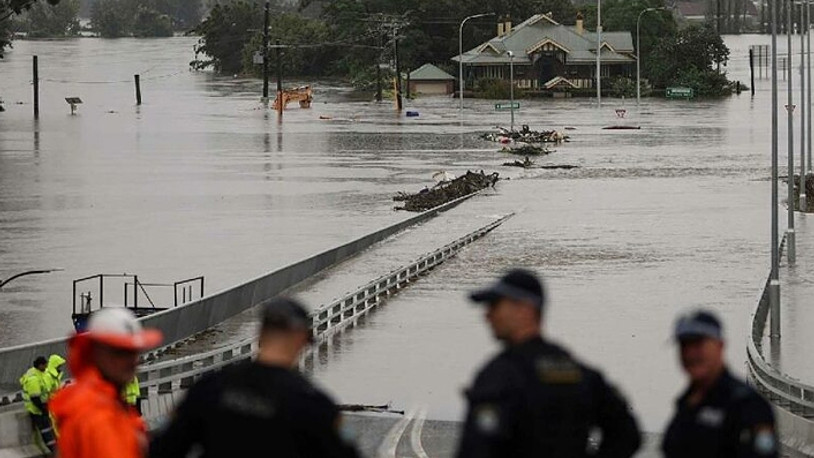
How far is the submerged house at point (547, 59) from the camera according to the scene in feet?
527

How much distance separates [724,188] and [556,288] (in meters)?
29.9

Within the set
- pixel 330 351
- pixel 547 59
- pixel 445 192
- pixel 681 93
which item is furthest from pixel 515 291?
pixel 547 59

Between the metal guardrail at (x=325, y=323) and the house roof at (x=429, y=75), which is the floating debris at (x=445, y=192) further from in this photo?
the house roof at (x=429, y=75)

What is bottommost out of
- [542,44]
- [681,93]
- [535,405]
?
[535,405]

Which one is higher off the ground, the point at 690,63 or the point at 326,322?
the point at 690,63

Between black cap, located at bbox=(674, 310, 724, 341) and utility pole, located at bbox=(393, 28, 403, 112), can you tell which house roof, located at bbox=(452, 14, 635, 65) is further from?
black cap, located at bbox=(674, 310, 724, 341)

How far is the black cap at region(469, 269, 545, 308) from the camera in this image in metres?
7.06

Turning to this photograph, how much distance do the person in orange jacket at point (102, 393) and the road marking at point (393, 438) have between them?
605 inches

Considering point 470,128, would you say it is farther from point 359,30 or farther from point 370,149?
point 359,30

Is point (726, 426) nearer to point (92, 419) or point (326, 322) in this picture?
point (92, 419)

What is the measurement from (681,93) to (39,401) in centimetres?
14129

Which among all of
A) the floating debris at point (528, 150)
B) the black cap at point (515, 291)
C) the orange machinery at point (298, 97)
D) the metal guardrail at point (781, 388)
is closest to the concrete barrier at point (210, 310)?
the metal guardrail at point (781, 388)

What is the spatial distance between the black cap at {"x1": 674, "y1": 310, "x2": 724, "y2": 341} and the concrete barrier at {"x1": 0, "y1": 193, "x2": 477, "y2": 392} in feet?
51.5

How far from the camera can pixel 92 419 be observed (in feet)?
21.5
